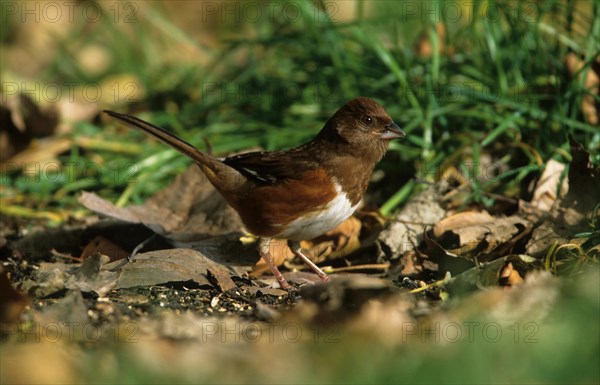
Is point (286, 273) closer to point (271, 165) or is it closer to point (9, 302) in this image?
point (271, 165)

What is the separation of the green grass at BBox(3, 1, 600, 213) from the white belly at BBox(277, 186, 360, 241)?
0.67m

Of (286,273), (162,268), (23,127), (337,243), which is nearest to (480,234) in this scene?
(337,243)

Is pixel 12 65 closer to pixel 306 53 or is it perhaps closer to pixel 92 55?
pixel 92 55

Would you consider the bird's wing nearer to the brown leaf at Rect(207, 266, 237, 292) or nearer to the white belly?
the white belly

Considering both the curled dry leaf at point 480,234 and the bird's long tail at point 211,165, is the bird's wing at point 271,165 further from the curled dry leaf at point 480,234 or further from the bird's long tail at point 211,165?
the curled dry leaf at point 480,234

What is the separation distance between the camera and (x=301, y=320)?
2520mm

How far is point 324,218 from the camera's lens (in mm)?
3635

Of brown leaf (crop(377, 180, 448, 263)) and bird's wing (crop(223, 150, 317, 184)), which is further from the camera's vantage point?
brown leaf (crop(377, 180, 448, 263))

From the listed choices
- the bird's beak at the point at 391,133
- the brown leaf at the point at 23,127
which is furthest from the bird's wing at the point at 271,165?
the brown leaf at the point at 23,127

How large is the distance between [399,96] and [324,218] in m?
1.60

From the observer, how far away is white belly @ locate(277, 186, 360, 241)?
363 cm

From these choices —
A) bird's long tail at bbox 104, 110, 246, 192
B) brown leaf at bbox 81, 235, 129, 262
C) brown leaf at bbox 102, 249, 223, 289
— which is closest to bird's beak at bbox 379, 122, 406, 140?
bird's long tail at bbox 104, 110, 246, 192

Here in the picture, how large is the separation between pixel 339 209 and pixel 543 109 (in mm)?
1774

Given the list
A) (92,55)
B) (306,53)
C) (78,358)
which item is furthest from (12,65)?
(78,358)
